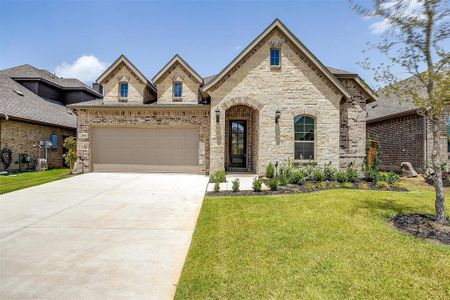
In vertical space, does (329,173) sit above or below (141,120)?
below

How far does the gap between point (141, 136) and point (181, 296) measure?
12.5m

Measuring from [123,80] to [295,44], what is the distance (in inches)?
400

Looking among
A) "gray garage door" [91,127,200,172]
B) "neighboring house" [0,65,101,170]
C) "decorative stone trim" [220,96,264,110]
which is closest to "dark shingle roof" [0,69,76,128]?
"neighboring house" [0,65,101,170]

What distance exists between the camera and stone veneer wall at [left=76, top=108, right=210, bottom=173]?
1412 centimetres

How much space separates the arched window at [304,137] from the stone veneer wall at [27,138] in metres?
16.8

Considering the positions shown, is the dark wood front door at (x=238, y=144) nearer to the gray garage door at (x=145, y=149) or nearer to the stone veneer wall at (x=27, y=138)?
the gray garage door at (x=145, y=149)

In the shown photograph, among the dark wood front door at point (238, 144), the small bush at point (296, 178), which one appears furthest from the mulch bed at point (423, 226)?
the dark wood front door at point (238, 144)

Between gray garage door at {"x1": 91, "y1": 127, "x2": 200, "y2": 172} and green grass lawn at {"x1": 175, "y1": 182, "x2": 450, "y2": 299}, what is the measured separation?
814cm

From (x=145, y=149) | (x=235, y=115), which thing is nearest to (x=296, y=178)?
(x=235, y=115)

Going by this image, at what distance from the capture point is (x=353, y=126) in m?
13.8

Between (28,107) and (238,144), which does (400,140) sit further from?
(28,107)

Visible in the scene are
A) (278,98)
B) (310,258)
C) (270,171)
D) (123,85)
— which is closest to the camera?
(310,258)

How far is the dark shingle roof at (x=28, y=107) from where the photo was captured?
50.9 ft

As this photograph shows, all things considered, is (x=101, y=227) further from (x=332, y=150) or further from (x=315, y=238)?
(x=332, y=150)
